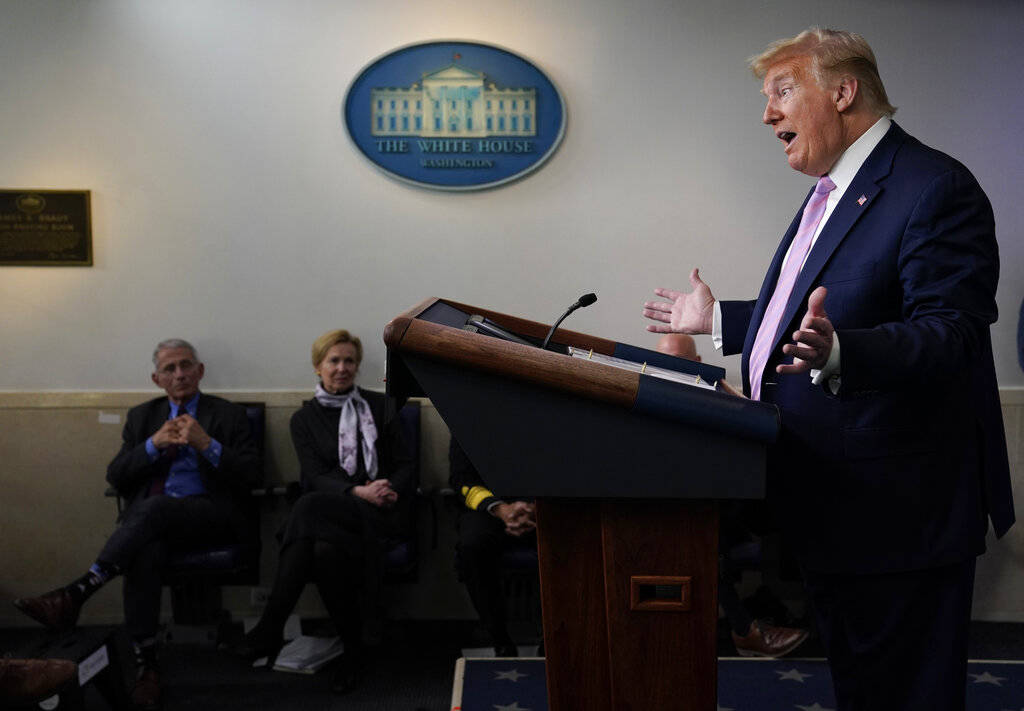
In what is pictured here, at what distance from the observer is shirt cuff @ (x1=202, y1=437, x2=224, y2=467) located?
3.43m

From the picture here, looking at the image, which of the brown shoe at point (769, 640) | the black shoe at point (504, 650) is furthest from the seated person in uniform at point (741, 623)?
the black shoe at point (504, 650)

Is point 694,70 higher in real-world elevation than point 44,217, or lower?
higher

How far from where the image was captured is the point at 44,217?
12.6ft

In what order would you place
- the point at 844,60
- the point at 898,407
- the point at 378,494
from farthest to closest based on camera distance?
the point at 378,494 → the point at 844,60 → the point at 898,407

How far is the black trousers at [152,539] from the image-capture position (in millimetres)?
3184

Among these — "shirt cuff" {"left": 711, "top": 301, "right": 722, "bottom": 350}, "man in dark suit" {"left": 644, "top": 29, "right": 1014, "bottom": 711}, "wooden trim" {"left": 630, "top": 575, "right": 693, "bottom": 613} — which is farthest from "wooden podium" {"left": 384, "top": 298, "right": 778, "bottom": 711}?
"shirt cuff" {"left": 711, "top": 301, "right": 722, "bottom": 350}

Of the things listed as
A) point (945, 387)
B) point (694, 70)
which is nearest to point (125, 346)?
point (694, 70)

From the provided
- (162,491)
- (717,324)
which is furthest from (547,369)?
(162,491)

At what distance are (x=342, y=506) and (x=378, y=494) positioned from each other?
0.48 ft

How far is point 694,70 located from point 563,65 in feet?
1.88

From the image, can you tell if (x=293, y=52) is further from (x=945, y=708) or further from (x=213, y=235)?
(x=945, y=708)

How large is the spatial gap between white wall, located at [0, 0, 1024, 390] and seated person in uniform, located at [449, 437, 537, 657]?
3.12 ft

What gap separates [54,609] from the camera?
305cm

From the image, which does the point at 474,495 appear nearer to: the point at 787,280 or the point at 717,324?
the point at 717,324
